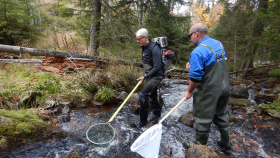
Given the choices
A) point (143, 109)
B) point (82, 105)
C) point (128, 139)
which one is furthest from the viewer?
point (82, 105)

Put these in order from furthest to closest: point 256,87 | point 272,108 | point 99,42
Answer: point 256,87 < point 99,42 < point 272,108

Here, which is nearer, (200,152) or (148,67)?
(200,152)

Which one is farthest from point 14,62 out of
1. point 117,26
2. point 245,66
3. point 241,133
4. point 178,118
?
point 245,66

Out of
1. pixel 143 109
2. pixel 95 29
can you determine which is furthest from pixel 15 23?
pixel 143 109

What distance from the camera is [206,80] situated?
2.64 metres

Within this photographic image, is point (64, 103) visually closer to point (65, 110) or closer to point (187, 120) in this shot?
point (65, 110)

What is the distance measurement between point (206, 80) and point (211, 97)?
12.6 inches

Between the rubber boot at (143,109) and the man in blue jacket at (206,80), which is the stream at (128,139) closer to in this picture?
the rubber boot at (143,109)

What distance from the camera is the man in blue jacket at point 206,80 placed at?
2.56 metres

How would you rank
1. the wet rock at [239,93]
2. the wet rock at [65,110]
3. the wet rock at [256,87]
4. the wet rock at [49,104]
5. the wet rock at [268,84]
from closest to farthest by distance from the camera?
the wet rock at [49,104], the wet rock at [65,110], the wet rock at [239,93], the wet rock at [256,87], the wet rock at [268,84]

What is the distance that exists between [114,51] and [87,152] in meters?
4.82

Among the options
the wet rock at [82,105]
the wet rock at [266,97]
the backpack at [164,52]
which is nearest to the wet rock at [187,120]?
the backpack at [164,52]

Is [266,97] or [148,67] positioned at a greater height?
[148,67]

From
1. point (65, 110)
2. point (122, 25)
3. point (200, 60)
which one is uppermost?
point (122, 25)
